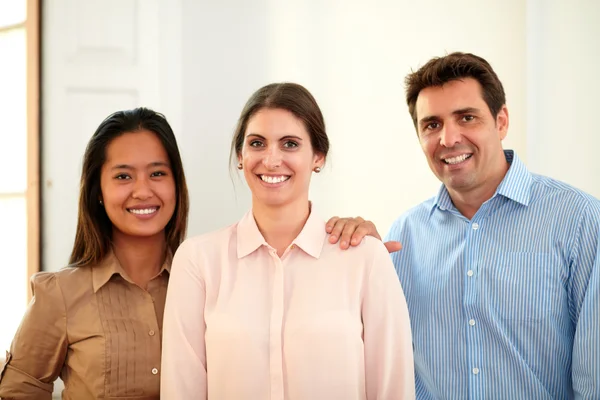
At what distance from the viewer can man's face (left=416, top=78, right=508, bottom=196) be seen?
7.25 ft

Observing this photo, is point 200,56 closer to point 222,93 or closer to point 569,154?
point 222,93

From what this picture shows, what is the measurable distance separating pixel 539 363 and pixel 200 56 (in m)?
1.88

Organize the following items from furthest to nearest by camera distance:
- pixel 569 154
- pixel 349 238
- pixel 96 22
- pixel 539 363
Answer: pixel 96 22 → pixel 569 154 → pixel 539 363 → pixel 349 238

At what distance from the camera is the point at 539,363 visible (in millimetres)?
2094

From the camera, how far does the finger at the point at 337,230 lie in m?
1.90

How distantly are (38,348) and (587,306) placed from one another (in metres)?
1.61

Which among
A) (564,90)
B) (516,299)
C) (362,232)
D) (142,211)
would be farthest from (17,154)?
(564,90)

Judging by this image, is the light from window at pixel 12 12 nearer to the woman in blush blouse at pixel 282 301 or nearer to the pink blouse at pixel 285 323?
the woman in blush blouse at pixel 282 301

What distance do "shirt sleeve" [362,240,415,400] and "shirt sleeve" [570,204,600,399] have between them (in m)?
0.53

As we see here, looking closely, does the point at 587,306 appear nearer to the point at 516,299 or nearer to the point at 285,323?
the point at 516,299

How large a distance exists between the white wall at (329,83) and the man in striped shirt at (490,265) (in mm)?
689

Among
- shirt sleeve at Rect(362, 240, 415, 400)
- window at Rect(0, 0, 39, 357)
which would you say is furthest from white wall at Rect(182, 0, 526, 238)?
shirt sleeve at Rect(362, 240, 415, 400)

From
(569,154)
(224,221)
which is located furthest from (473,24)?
(224,221)

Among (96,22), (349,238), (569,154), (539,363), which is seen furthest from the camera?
(96,22)
